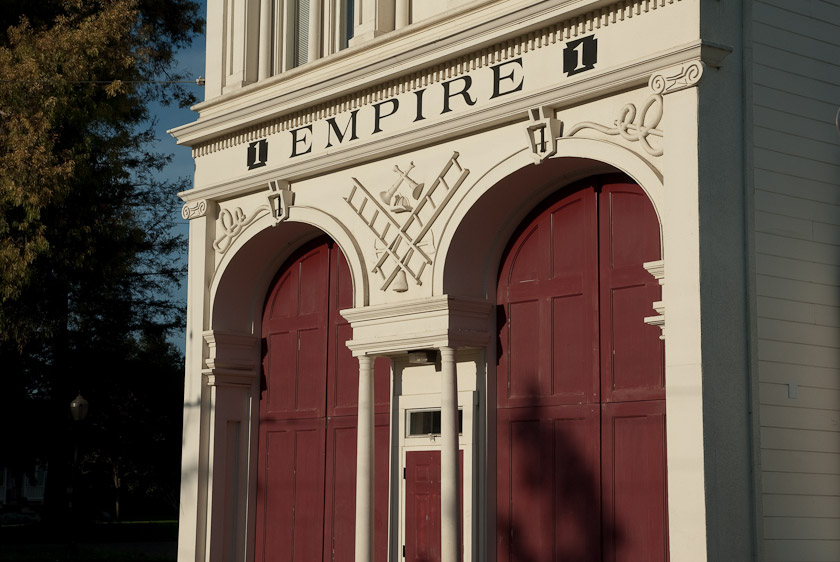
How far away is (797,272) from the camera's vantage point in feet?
42.2

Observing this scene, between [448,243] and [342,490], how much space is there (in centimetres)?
431

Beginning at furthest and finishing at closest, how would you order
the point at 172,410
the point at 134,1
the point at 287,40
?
the point at 172,410, the point at 134,1, the point at 287,40

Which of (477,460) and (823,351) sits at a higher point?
(823,351)

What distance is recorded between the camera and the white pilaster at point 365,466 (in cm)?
1584

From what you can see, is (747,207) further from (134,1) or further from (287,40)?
(134,1)

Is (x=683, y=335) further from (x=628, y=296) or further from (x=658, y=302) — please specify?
(x=628, y=296)

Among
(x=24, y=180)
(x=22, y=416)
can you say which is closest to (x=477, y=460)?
(x=24, y=180)

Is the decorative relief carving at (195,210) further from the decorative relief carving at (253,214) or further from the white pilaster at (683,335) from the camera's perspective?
the white pilaster at (683,335)

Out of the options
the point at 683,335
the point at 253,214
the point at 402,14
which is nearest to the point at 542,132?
the point at 683,335

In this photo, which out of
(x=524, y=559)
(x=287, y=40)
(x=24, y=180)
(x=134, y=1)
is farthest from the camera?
(x=134, y=1)

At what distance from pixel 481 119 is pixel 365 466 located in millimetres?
4986

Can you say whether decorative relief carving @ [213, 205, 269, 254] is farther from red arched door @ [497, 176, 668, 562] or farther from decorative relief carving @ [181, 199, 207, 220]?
red arched door @ [497, 176, 668, 562]

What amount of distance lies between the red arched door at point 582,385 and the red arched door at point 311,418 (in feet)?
7.55

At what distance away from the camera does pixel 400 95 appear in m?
16.0
